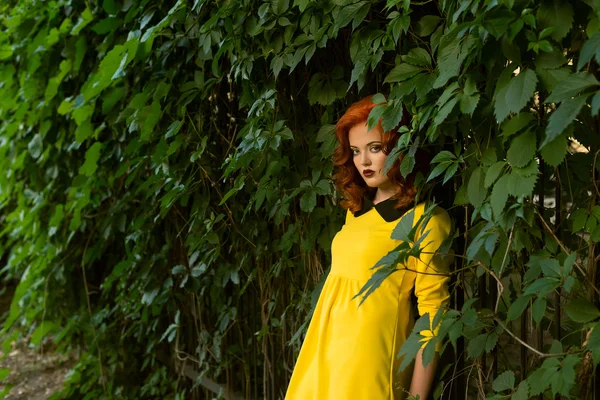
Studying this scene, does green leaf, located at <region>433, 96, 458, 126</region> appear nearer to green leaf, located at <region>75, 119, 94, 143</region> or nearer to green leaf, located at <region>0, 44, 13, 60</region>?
green leaf, located at <region>75, 119, 94, 143</region>

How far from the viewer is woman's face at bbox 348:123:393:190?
1.70m

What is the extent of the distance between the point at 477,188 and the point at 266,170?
0.84 metres

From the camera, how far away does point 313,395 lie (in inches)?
71.3

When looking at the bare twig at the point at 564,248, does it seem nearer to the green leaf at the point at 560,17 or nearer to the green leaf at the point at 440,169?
the green leaf at the point at 440,169

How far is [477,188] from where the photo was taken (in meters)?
1.41

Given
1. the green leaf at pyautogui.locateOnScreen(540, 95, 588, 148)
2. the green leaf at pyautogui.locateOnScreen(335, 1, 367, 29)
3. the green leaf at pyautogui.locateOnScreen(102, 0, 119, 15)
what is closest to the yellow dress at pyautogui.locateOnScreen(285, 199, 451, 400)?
the green leaf at pyautogui.locateOnScreen(335, 1, 367, 29)

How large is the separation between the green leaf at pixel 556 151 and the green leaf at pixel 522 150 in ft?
0.12

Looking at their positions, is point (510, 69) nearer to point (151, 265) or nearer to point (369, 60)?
point (369, 60)

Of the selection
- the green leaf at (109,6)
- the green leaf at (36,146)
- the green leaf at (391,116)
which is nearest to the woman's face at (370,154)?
the green leaf at (391,116)

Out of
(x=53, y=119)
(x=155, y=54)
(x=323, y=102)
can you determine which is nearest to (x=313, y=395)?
(x=323, y=102)

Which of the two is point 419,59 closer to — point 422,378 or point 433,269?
point 433,269

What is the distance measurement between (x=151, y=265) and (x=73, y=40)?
1068mm

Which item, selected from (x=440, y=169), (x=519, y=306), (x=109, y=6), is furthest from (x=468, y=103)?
(x=109, y=6)

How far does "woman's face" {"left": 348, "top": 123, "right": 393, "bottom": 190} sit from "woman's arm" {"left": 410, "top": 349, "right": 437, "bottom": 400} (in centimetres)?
41
